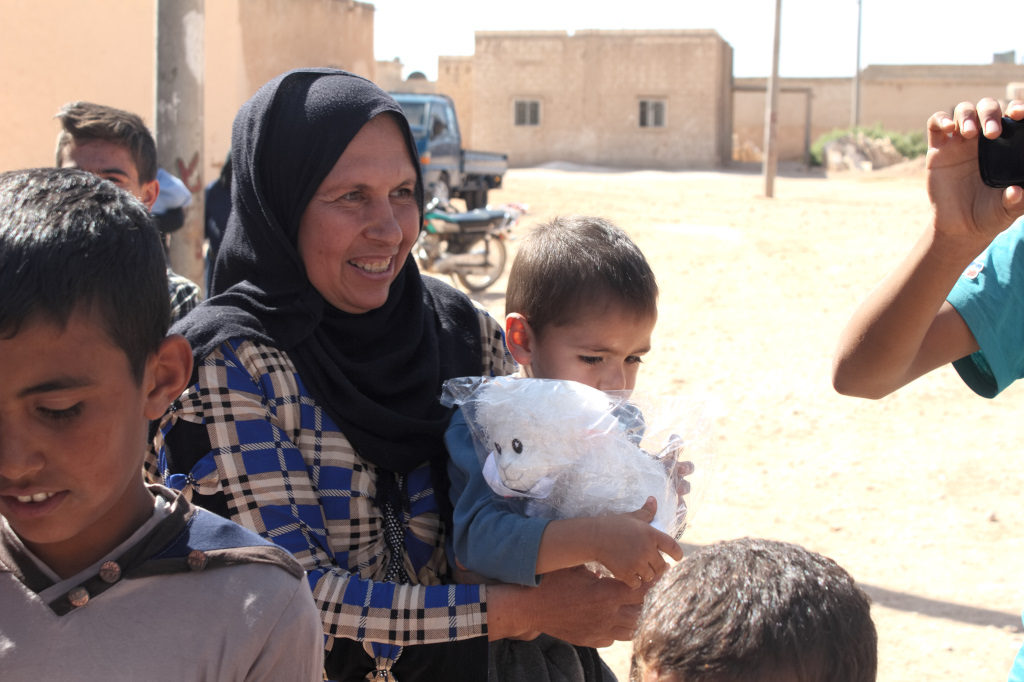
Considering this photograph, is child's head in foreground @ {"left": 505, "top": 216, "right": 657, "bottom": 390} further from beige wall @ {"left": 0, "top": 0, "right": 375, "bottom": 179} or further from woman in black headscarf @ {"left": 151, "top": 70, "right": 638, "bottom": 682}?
beige wall @ {"left": 0, "top": 0, "right": 375, "bottom": 179}

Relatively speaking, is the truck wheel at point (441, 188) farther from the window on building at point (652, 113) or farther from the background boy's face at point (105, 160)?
the window on building at point (652, 113)

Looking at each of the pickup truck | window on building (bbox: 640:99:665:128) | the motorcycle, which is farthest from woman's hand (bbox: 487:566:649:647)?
window on building (bbox: 640:99:665:128)

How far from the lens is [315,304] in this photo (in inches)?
84.9

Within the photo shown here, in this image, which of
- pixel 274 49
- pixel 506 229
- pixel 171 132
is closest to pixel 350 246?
pixel 171 132

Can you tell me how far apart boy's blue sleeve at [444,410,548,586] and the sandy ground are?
0.43m

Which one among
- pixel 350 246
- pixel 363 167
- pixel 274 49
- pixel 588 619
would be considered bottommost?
pixel 588 619

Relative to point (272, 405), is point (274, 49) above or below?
above

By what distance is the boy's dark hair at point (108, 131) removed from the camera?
12.4 feet

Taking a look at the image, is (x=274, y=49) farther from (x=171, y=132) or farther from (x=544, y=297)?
(x=544, y=297)

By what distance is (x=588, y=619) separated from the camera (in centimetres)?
202

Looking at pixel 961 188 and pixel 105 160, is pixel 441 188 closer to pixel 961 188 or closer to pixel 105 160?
pixel 105 160

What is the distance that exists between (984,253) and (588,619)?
3.48ft

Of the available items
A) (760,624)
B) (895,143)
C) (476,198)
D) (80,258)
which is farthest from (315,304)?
(895,143)

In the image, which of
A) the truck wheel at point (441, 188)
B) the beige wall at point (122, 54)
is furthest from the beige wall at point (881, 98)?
the beige wall at point (122, 54)
